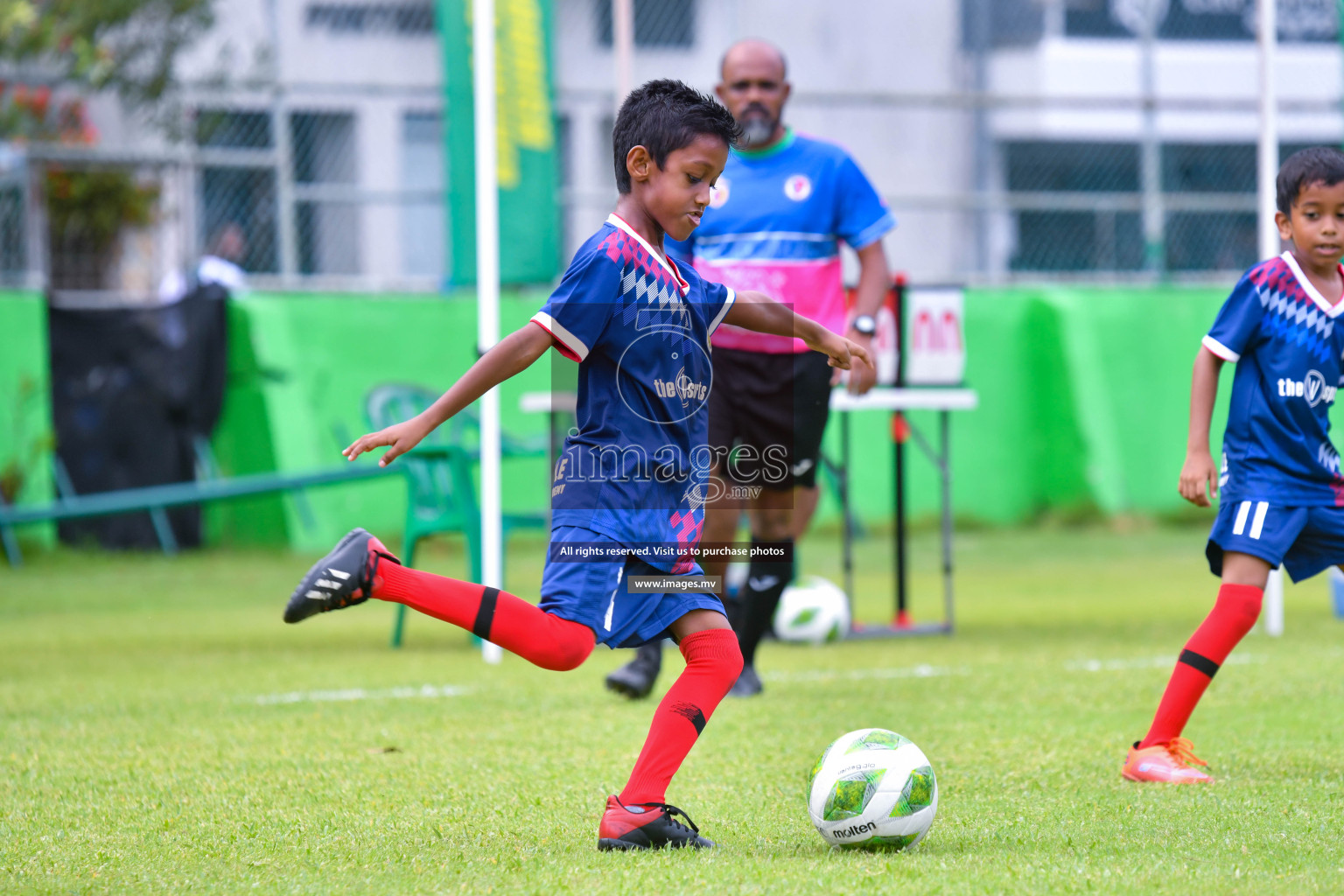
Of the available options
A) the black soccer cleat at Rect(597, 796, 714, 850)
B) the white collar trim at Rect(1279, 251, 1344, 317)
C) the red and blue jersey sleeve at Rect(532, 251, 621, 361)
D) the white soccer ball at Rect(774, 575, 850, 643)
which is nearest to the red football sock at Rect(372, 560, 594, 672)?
the black soccer cleat at Rect(597, 796, 714, 850)

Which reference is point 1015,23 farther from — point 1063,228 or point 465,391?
point 465,391

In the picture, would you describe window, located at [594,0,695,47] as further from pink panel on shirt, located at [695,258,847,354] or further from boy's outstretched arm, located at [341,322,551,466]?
boy's outstretched arm, located at [341,322,551,466]

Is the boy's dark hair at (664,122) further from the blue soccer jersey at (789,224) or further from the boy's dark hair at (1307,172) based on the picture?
the blue soccer jersey at (789,224)

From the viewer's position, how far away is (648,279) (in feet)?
10.4

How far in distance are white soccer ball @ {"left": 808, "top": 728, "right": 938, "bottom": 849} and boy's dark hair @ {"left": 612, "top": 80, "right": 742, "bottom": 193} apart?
4.30 feet

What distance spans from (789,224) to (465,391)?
8.58 feet

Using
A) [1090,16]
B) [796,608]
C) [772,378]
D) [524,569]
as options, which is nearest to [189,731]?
[772,378]

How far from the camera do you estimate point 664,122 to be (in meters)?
3.17

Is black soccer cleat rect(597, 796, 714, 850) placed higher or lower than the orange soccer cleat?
higher

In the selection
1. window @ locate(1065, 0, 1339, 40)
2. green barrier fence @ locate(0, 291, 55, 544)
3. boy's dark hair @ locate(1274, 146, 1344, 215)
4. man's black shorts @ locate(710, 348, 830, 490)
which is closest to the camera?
boy's dark hair @ locate(1274, 146, 1344, 215)

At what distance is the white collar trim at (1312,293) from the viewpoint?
3877 mm

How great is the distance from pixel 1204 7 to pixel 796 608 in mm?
10512

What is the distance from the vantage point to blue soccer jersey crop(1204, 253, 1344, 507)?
151 inches

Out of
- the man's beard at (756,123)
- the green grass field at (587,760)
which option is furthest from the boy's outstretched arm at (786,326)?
the man's beard at (756,123)
